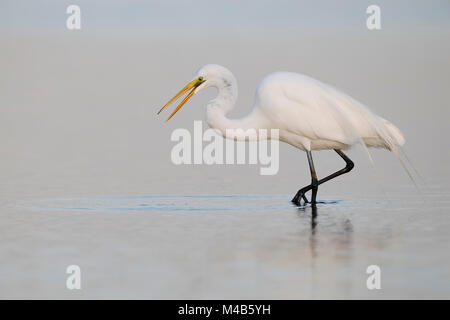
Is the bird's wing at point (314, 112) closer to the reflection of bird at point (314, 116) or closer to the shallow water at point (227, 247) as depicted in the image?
the reflection of bird at point (314, 116)

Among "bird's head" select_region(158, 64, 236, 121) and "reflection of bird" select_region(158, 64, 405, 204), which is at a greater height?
"bird's head" select_region(158, 64, 236, 121)

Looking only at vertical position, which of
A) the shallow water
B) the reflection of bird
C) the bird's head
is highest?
the bird's head

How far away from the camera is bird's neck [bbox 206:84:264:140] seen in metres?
12.6

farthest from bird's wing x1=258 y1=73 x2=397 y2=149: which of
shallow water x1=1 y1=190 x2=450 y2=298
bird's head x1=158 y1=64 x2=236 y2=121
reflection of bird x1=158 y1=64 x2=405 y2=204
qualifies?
shallow water x1=1 y1=190 x2=450 y2=298

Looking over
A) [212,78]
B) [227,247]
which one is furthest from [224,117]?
[227,247]

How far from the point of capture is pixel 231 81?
12.7 m

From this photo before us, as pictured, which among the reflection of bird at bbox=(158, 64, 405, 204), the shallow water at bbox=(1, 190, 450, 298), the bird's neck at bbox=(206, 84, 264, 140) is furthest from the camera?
the bird's neck at bbox=(206, 84, 264, 140)

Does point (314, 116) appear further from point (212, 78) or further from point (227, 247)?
point (227, 247)

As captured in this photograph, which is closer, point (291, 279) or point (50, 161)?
point (291, 279)

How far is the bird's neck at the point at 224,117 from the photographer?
12.6 m

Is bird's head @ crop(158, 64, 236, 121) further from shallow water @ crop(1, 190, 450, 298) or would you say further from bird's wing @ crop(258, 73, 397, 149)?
shallow water @ crop(1, 190, 450, 298)

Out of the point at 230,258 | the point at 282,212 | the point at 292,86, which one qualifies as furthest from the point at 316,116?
the point at 230,258
